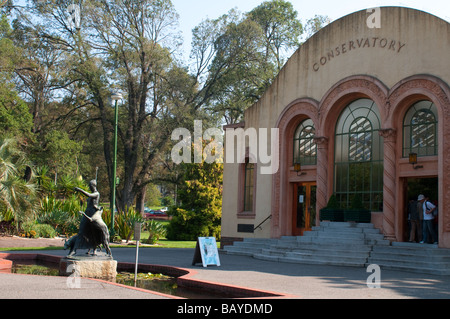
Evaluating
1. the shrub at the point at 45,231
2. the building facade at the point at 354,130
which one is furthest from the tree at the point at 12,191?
the building facade at the point at 354,130

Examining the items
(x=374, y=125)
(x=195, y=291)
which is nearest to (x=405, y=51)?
(x=374, y=125)

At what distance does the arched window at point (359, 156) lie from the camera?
64.0 ft

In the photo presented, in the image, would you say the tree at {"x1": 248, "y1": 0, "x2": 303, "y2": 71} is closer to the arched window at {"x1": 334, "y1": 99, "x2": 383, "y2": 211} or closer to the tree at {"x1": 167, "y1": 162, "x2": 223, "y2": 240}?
the tree at {"x1": 167, "y1": 162, "x2": 223, "y2": 240}

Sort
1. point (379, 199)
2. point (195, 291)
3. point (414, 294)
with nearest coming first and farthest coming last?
point (414, 294)
point (195, 291)
point (379, 199)

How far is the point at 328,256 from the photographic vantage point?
57.3ft

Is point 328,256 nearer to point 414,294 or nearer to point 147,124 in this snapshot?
point 414,294

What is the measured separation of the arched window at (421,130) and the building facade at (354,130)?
0.03 metres

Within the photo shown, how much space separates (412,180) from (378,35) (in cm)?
544

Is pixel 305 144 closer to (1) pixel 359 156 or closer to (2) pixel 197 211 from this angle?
(1) pixel 359 156

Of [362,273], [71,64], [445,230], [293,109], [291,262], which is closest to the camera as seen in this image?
[362,273]

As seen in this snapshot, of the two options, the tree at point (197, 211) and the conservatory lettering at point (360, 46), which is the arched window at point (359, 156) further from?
the tree at point (197, 211)

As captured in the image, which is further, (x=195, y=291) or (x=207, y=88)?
(x=207, y=88)

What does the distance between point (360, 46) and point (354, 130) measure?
3.19 m

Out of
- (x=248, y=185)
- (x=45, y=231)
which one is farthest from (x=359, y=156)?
(x=45, y=231)
